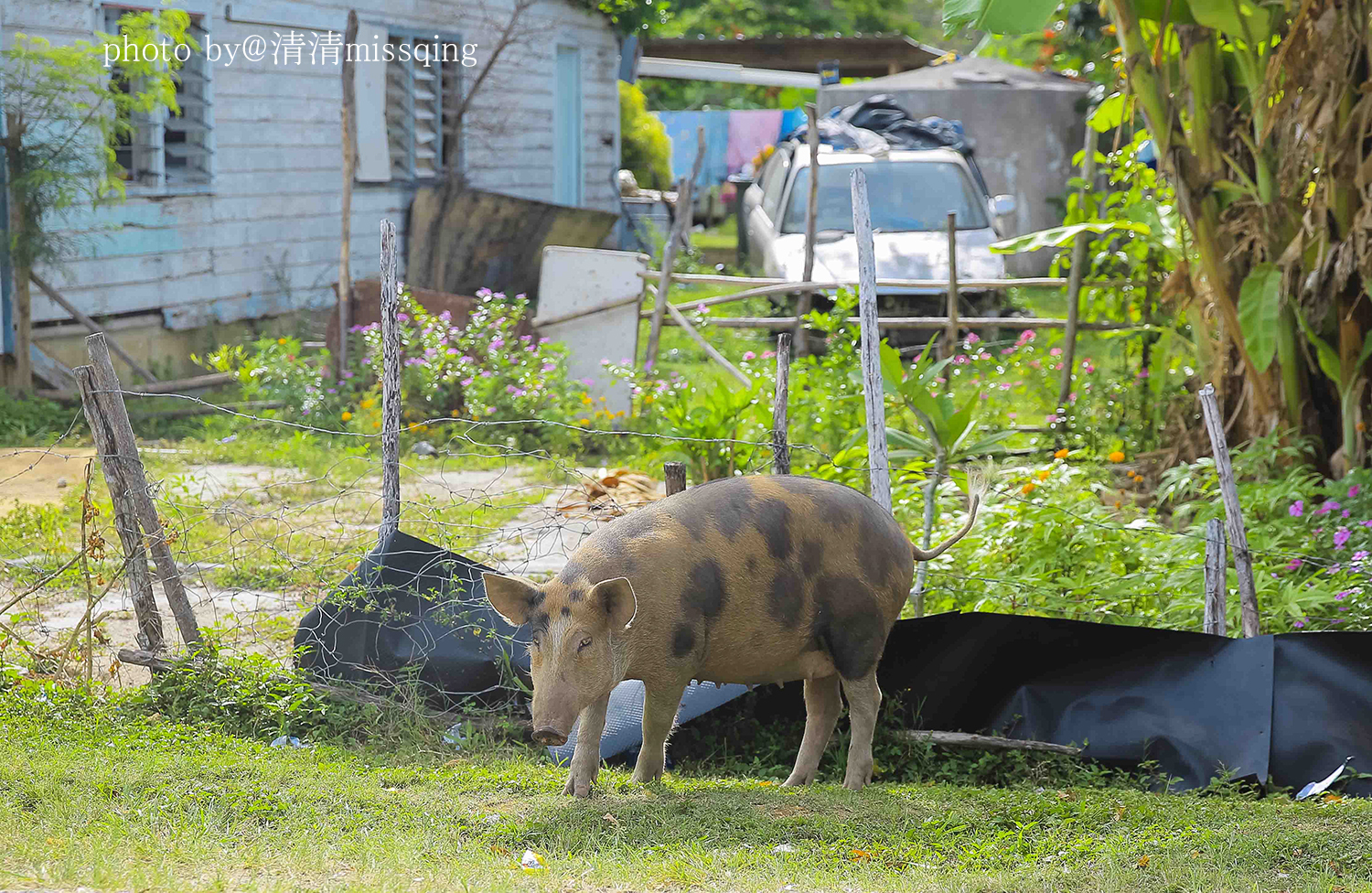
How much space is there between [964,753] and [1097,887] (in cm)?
164

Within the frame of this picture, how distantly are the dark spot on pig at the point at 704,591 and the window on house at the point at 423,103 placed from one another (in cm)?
1082

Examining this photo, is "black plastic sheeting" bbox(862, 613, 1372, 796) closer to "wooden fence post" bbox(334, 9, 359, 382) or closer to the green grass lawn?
the green grass lawn

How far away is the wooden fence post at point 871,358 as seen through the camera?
5535 millimetres

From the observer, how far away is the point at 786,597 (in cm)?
436

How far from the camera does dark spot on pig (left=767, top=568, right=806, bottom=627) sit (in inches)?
171

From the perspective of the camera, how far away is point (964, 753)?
16.9ft

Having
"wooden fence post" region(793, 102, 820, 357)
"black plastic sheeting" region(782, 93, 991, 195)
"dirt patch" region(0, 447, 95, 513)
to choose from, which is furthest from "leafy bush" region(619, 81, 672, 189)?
"dirt patch" region(0, 447, 95, 513)

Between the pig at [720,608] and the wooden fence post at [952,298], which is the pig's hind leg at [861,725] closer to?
the pig at [720,608]

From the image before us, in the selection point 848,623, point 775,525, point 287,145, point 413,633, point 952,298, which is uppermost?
point 287,145

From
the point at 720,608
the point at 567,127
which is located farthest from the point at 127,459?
the point at 567,127

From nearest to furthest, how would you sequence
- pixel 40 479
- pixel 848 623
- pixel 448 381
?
pixel 848 623 → pixel 40 479 → pixel 448 381

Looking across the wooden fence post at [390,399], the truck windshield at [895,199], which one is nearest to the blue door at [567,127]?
the truck windshield at [895,199]

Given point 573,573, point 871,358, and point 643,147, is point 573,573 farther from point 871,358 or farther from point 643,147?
point 643,147

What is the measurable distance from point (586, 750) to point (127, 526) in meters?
2.15
